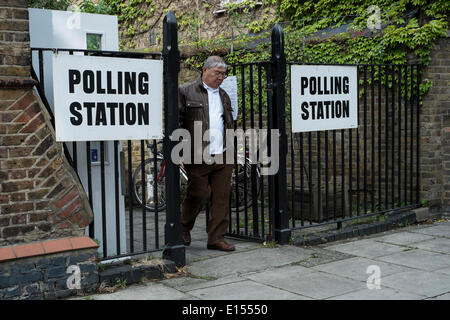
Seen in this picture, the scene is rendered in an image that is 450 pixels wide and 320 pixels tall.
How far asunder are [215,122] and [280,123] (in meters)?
0.76

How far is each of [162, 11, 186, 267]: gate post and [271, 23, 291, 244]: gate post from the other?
134cm

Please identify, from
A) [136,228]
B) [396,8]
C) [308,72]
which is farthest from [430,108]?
[136,228]

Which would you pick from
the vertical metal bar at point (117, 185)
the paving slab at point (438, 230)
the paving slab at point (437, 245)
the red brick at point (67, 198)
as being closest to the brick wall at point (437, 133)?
the paving slab at point (438, 230)

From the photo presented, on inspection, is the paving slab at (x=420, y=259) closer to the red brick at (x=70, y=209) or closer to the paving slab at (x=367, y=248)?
the paving slab at (x=367, y=248)

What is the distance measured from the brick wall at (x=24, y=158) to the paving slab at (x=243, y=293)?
1.24 metres

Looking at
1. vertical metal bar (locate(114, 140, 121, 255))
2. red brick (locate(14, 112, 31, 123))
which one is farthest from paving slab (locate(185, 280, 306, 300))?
red brick (locate(14, 112, 31, 123))

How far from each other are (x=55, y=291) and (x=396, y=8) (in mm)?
6118

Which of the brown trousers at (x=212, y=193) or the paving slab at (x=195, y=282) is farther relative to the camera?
the brown trousers at (x=212, y=193)

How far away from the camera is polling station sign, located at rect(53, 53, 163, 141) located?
448 centimetres

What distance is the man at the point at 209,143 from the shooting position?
5.72m

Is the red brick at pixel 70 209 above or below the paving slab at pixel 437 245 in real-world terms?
above

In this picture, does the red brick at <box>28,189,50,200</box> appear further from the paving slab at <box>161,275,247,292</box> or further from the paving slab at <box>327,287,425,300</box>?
the paving slab at <box>327,287,425,300</box>

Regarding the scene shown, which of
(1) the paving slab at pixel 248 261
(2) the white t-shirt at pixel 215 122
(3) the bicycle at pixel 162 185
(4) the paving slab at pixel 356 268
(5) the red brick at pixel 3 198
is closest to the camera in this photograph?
(5) the red brick at pixel 3 198
